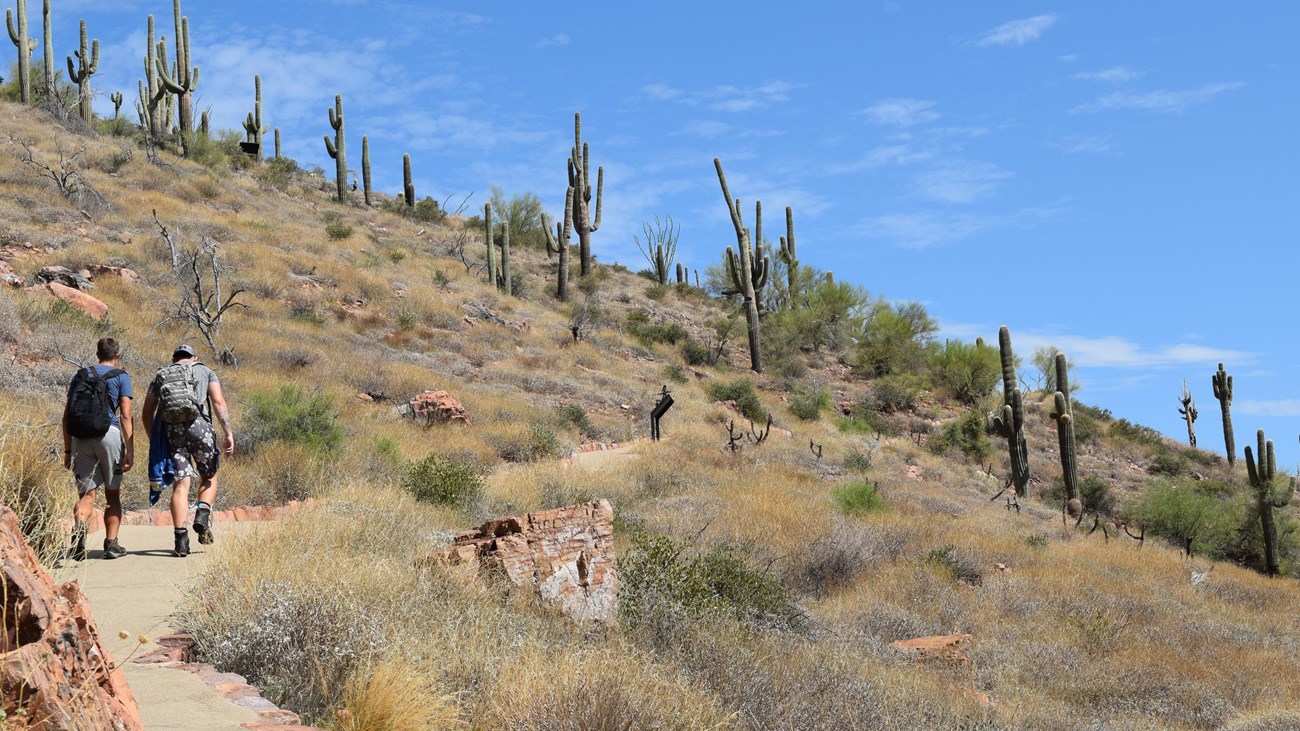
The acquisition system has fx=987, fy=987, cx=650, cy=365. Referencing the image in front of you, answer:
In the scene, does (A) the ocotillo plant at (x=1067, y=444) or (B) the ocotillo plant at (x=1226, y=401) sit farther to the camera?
(B) the ocotillo plant at (x=1226, y=401)

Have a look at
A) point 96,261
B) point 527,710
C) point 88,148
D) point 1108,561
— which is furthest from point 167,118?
point 527,710

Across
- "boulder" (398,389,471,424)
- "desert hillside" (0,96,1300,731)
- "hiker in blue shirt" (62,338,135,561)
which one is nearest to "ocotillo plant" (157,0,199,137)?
"desert hillside" (0,96,1300,731)

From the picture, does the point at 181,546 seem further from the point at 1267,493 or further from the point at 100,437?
the point at 1267,493

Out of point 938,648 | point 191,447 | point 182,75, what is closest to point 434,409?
point 191,447

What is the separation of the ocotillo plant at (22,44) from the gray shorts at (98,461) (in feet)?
130

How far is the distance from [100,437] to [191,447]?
0.73m

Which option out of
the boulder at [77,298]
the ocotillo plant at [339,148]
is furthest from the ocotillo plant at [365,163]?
the boulder at [77,298]

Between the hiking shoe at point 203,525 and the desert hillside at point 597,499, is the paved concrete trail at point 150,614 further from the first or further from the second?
the desert hillside at point 597,499

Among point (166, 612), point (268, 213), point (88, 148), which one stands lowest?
point (166, 612)

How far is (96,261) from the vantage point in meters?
22.9

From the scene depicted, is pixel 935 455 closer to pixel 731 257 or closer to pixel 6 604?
pixel 731 257

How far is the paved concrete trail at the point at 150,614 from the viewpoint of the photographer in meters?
4.40

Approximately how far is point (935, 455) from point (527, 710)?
29013 mm

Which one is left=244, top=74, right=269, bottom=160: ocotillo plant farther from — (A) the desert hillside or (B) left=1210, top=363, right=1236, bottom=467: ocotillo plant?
(B) left=1210, top=363, right=1236, bottom=467: ocotillo plant
